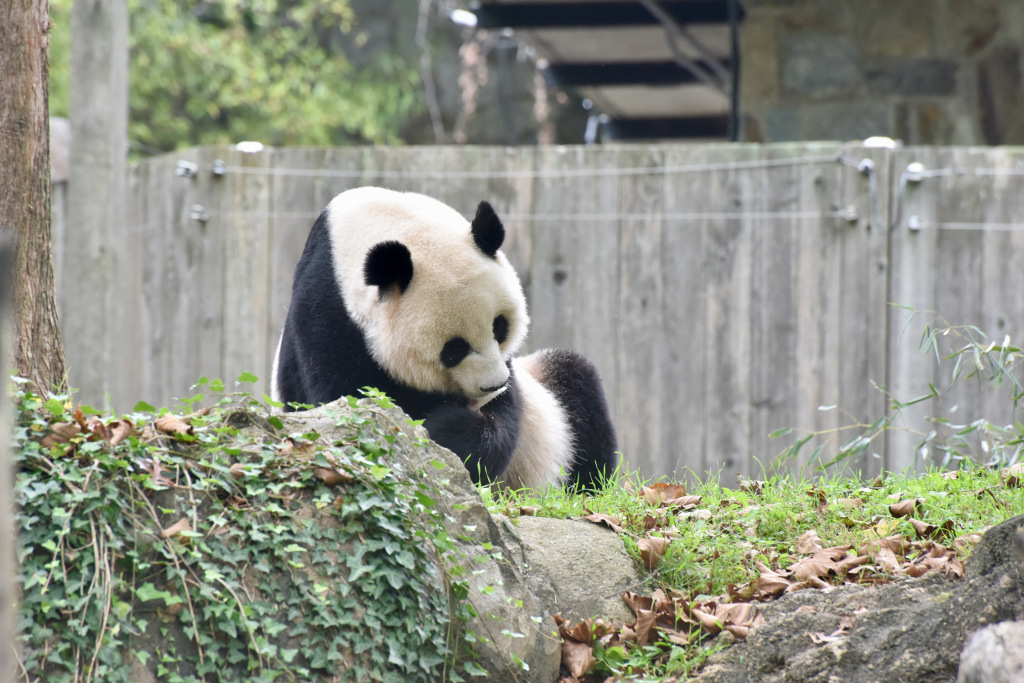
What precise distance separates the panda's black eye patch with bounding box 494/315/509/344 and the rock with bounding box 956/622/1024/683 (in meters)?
1.93

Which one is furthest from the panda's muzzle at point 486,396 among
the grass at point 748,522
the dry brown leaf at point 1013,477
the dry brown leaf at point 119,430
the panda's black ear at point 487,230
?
the dry brown leaf at point 1013,477

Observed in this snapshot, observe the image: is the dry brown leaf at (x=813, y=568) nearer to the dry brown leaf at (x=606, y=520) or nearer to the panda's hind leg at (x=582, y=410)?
the dry brown leaf at (x=606, y=520)

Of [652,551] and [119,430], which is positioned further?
[652,551]

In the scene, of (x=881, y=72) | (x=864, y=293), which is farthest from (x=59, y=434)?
(x=881, y=72)

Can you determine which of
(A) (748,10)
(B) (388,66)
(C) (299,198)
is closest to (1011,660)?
(C) (299,198)

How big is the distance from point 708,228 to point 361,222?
281 centimetres

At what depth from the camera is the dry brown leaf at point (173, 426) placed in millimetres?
2432

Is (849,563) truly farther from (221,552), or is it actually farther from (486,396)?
(221,552)

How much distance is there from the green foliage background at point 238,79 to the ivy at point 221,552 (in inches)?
394

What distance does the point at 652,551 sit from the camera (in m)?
3.00

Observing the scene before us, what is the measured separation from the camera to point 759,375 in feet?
19.1

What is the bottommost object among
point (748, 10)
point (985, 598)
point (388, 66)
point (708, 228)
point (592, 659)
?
point (592, 659)

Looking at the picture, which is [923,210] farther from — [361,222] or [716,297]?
[361,222]

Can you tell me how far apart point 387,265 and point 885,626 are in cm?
183
